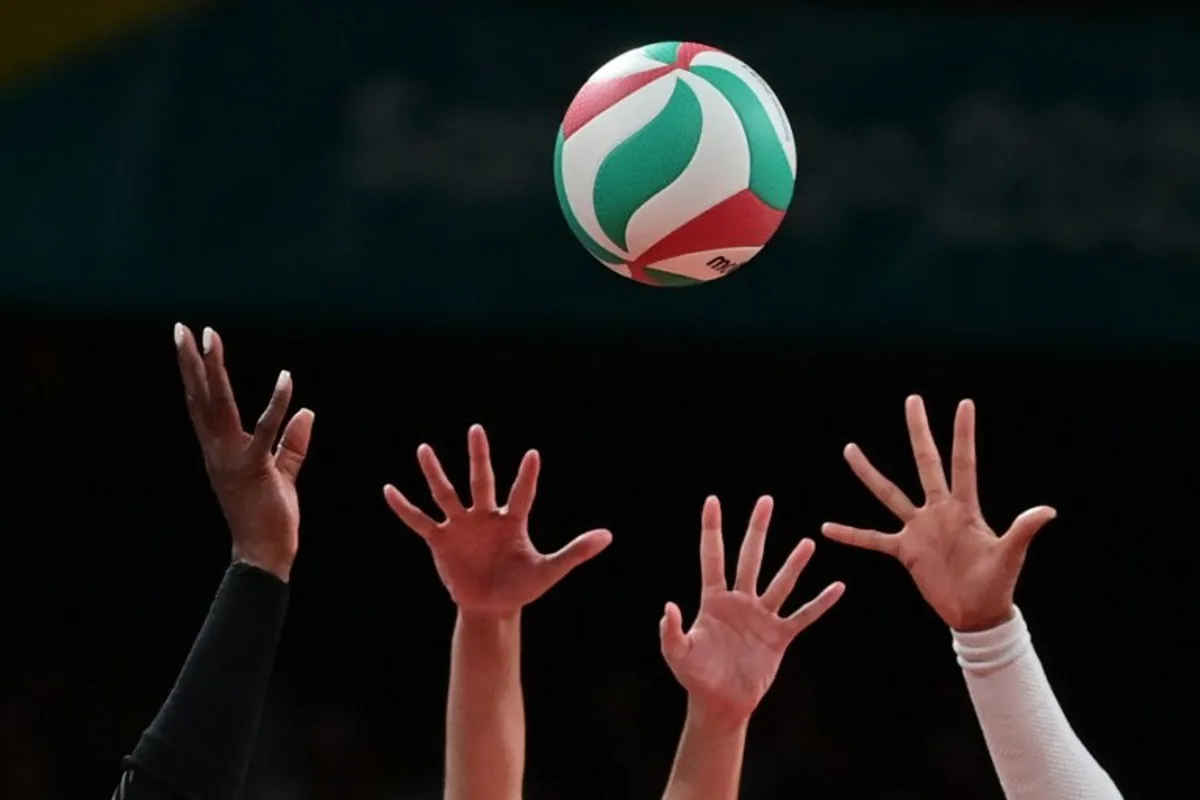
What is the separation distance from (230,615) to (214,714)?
0.19m

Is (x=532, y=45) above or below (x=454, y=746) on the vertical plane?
above

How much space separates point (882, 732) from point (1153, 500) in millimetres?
1875

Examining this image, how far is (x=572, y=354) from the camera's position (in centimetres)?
1073

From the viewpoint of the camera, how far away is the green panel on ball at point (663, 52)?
15.2ft

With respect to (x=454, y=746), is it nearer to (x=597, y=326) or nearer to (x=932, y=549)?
(x=932, y=549)

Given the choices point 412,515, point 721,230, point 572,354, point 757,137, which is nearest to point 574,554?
point 412,515

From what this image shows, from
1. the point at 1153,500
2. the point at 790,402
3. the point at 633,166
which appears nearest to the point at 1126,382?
the point at 1153,500

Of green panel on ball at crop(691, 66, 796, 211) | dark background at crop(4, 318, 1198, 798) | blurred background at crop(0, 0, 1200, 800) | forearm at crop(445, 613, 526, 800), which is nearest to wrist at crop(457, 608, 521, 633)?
forearm at crop(445, 613, 526, 800)

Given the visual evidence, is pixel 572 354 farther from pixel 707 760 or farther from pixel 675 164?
pixel 707 760

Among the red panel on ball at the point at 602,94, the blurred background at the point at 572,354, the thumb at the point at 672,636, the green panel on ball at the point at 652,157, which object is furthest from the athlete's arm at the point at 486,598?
the blurred background at the point at 572,354

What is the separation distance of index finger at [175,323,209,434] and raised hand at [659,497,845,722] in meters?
0.89

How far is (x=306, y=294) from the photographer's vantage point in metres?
7.85

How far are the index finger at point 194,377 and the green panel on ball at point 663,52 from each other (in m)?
1.35

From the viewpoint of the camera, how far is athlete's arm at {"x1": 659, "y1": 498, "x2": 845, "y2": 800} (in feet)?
12.1
